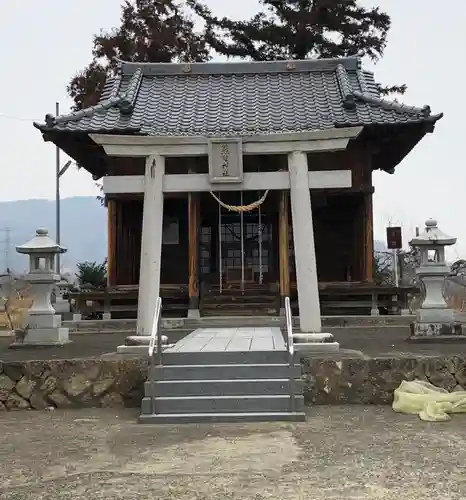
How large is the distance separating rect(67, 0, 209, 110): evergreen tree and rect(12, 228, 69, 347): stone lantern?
45.7 ft

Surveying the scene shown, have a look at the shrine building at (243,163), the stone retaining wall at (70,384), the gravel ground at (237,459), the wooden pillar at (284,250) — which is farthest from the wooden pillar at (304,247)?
the wooden pillar at (284,250)

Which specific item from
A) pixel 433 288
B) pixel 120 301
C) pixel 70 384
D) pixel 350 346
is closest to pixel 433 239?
pixel 433 288

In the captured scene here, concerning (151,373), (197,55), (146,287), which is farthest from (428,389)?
(197,55)

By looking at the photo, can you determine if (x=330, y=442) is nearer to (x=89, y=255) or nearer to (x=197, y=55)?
(x=197, y=55)

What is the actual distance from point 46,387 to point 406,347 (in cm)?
519

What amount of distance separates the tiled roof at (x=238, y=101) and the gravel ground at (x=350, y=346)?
14.8 ft

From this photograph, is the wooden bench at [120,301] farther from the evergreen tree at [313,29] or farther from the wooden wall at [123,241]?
the evergreen tree at [313,29]

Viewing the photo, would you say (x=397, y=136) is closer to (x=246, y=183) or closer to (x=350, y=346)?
(x=350, y=346)

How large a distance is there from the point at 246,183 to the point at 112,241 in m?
7.47

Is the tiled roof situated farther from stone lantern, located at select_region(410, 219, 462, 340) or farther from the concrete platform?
the concrete platform

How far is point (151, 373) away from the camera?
7176 mm

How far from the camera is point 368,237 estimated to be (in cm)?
1536

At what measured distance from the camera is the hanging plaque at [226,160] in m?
9.00

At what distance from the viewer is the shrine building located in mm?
14664
